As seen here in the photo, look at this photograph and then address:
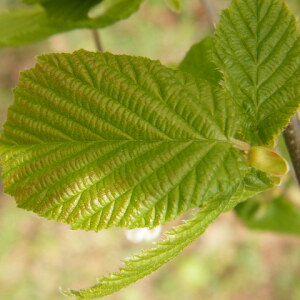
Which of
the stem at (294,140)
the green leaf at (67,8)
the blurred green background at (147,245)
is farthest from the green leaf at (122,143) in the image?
the blurred green background at (147,245)

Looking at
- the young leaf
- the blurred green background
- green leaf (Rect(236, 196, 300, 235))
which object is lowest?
the blurred green background

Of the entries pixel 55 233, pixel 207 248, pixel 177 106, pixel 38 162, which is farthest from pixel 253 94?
pixel 55 233

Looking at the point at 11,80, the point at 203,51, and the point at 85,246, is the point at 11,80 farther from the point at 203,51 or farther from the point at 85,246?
the point at 203,51

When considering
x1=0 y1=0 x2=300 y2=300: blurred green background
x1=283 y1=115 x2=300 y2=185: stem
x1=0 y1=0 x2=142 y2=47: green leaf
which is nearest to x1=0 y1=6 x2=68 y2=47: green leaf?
x1=0 y1=0 x2=142 y2=47: green leaf

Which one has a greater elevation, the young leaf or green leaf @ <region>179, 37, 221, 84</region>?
green leaf @ <region>179, 37, 221, 84</region>

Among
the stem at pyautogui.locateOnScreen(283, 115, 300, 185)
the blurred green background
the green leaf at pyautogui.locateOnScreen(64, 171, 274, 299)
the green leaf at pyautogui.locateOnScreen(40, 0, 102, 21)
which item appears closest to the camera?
the green leaf at pyautogui.locateOnScreen(64, 171, 274, 299)

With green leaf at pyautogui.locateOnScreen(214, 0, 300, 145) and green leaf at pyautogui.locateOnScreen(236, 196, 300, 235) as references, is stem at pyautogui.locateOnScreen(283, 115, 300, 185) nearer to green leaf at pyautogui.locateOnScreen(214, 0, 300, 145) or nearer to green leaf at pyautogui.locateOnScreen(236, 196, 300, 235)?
green leaf at pyautogui.locateOnScreen(214, 0, 300, 145)

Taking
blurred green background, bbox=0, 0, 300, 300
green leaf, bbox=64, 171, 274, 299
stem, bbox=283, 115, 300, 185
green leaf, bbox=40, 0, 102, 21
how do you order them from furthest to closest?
blurred green background, bbox=0, 0, 300, 300 → green leaf, bbox=40, 0, 102, 21 → stem, bbox=283, 115, 300, 185 → green leaf, bbox=64, 171, 274, 299
